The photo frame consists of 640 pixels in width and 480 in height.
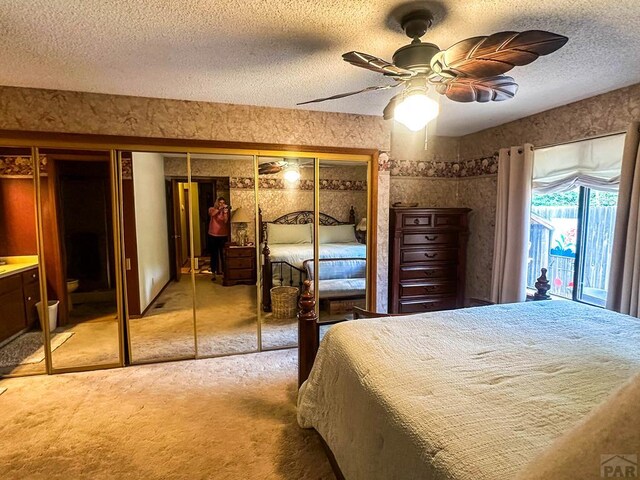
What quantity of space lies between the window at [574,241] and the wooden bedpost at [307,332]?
101 inches

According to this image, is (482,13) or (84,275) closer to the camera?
(482,13)

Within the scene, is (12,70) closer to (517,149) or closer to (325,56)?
(325,56)

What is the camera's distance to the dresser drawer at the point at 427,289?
12.4ft

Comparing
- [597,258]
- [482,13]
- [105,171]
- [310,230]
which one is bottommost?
[597,258]

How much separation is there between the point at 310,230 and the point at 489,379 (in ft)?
8.02

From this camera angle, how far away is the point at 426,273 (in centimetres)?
386

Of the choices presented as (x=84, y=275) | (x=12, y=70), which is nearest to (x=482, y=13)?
(x=12, y=70)

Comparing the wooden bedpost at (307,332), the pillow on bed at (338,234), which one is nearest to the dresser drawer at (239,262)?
the pillow on bed at (338,234)

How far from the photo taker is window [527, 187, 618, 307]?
9.37ft

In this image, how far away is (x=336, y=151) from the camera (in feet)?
10.9

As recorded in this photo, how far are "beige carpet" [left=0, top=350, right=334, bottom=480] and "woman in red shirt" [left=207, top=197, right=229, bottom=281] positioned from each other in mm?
1016

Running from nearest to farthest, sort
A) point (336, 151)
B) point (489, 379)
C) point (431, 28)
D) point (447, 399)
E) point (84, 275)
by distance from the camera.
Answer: point (447, 399) < point (489, 379) < point (431, 28) < point (84, 275) < point (336, 151)

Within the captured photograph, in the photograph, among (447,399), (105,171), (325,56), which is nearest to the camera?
(447,399)

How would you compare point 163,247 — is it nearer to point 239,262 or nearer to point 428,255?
point 239,262
